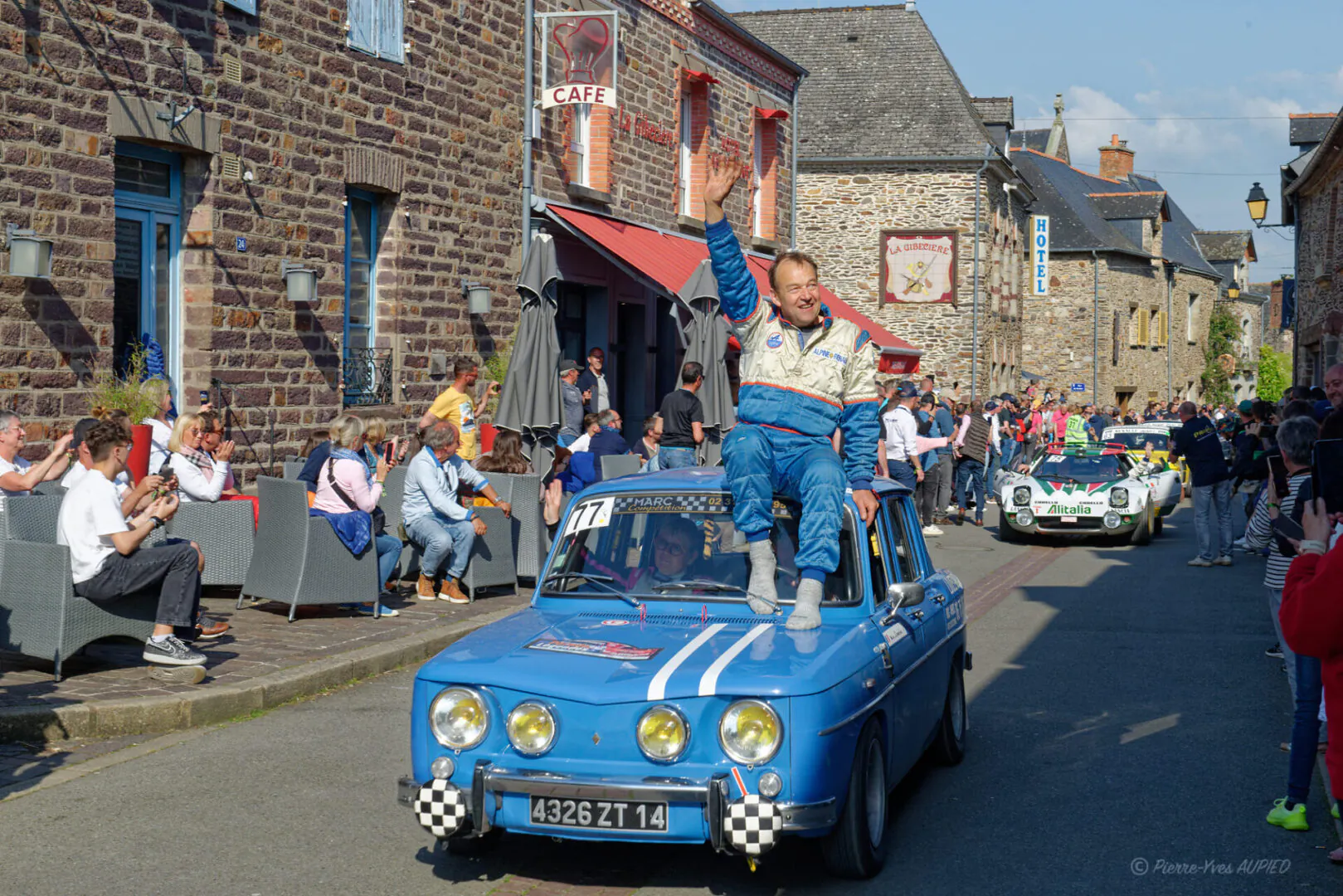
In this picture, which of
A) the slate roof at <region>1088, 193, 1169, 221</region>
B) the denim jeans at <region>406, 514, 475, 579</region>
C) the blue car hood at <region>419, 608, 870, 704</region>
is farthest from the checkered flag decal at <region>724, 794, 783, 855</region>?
the slate roof at <region>1088, 193, 1169, 221</region>

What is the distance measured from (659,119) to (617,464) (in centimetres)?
908

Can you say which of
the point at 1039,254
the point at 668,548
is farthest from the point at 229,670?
the point at 1039,254

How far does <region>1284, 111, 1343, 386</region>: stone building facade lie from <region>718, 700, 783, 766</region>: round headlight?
71.0 ft

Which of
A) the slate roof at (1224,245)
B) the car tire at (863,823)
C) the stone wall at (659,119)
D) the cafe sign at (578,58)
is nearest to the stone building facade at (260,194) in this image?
the cafe sign at (578,58)

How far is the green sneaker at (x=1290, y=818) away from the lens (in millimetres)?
5992

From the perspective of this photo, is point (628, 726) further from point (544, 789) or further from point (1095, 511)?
point (1095, 511)

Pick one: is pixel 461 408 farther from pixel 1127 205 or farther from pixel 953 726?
pixel 1127 205

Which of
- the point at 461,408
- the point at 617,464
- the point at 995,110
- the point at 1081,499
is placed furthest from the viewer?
the point at 995,110

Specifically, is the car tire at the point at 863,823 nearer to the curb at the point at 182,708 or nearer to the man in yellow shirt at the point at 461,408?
the curb at the point at 182,708

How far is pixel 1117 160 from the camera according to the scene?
68750 mm

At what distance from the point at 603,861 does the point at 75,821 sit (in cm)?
224

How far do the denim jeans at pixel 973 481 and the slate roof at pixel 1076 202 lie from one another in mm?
28589

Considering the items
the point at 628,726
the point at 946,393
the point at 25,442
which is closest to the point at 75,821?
the point at 628,726

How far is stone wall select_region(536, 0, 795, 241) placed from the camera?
19.5 meters
